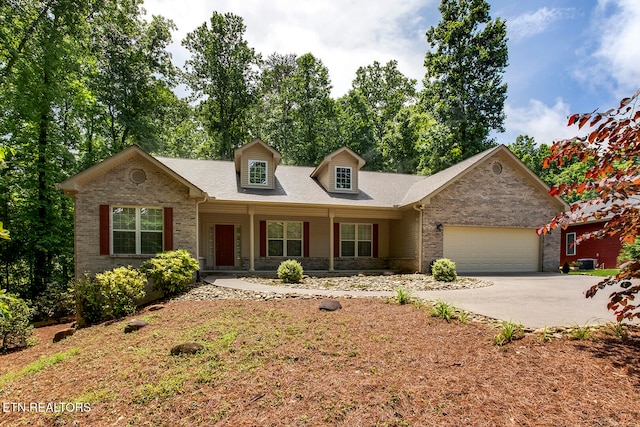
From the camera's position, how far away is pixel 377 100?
3378cm

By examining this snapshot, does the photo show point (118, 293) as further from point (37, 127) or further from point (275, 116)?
point (275, 116)

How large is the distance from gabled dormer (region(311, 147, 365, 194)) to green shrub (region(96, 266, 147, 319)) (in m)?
9.42

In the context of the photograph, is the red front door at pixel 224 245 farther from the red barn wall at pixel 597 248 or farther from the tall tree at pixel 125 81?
the red barn wall at pixel 597 248

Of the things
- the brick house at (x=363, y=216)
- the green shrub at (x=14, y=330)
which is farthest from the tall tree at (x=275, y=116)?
the green shrub at (x=14, y=330)

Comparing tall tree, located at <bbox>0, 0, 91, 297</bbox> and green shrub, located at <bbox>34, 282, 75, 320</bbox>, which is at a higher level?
tall tree, located at <bbox>0, 0, 91, 297</bbox>

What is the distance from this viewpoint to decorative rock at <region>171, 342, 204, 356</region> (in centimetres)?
506

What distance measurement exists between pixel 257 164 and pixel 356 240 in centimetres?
600

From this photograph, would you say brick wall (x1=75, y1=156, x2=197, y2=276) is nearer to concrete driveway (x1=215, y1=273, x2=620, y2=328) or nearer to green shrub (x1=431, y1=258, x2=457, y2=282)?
Answer: concrete driveway (x1=215, y1=273, x2=620, y2=328)

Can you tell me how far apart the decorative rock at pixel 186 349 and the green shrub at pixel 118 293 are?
4.26 meters

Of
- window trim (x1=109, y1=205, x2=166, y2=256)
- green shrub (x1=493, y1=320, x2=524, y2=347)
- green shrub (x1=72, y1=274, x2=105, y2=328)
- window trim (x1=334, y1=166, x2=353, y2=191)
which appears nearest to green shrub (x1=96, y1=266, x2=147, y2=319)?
green shrub (x1=72, y1=274, x2=105, y2=328)

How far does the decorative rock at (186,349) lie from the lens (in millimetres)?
5059

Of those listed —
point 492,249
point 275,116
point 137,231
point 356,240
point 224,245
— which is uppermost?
point 275,116

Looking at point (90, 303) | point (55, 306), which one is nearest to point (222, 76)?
point (55, 306)

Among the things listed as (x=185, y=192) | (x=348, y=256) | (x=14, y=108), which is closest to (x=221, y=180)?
(x=185, y=192)
